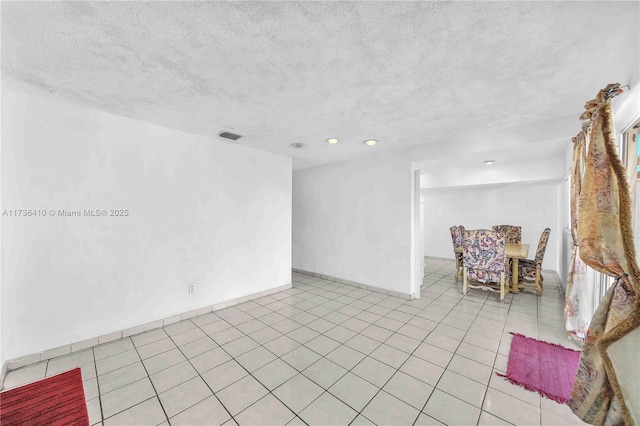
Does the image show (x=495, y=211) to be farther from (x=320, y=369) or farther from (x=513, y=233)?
(x=320, y=369)

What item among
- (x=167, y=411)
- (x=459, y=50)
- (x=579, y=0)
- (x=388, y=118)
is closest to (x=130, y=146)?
(x=167, y=411)

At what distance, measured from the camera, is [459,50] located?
1544 mm

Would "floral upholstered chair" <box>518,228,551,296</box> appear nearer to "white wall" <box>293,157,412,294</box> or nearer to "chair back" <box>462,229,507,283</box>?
"chair back" <box>462,229,507,283</box>

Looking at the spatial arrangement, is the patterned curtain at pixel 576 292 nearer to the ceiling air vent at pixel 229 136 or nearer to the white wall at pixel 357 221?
the white wall at pixel 357 221

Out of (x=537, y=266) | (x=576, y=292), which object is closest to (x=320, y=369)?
(x=576, y=292)

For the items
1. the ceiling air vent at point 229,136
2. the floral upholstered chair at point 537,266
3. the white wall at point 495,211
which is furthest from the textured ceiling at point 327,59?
the white wall at point 495,211

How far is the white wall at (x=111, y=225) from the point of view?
2.11m

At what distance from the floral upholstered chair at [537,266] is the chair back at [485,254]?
30.7 inches

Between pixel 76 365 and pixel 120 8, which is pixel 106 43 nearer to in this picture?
pixel 120 8

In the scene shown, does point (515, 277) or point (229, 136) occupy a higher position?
point (229, 136)

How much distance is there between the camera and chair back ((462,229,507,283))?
3.66 metres

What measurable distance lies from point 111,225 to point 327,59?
2.70 metres

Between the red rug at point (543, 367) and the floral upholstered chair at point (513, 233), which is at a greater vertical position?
the floral upholstered chair at point (513, 233)

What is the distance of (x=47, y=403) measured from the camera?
171cm
